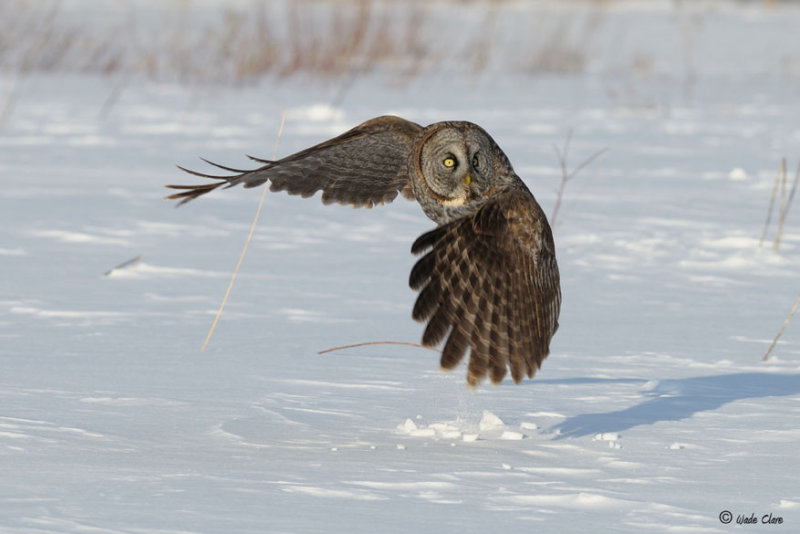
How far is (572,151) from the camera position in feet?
27.9

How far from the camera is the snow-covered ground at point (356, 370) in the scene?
7.91ft

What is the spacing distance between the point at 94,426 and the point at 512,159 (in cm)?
540

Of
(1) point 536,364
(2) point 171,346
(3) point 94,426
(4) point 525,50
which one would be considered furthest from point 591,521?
(4) point 525,50

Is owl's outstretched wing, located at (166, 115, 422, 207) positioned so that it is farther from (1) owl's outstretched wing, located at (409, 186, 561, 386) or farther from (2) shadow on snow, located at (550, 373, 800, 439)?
(2) shadow on snow, located at (550, 373, 800, 439)

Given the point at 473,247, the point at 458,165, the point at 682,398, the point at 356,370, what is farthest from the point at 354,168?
the point at 682,398

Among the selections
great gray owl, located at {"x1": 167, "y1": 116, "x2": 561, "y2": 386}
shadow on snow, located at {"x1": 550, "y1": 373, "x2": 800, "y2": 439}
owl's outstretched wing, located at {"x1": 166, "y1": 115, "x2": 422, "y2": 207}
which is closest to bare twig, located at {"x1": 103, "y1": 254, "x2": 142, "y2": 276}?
owl's outstretched wing, located at {"x1": 166, "y1": 115, "x2": 422, "y2": 207}

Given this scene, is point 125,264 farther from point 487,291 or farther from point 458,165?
point 487,291

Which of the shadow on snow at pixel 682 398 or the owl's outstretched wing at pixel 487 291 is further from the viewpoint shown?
the shadow on snow at pixel 682 398

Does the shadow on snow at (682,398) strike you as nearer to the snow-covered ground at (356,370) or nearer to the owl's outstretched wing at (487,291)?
the snow-covered ground at (356,370)

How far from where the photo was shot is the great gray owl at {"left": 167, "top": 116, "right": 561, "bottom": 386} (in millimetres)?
2832

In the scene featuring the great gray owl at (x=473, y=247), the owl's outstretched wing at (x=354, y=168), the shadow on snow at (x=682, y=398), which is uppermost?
the owl's outstretched wing at (x=354, y=168)

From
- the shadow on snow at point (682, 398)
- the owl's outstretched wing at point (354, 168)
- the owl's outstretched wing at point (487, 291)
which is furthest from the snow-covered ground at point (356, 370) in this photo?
the owl's outstretched wing at point (354, 168)

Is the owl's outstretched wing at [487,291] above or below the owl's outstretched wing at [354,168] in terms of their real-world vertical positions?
below

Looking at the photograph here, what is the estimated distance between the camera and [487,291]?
2.87m
